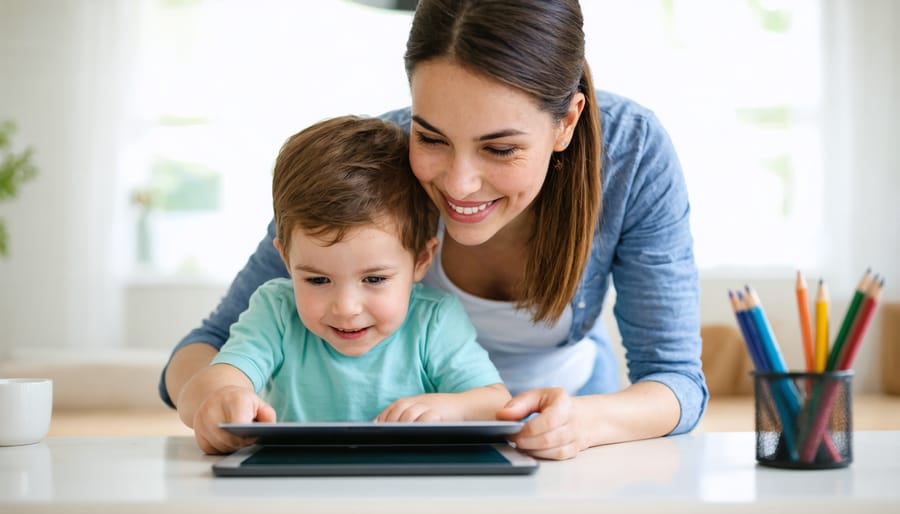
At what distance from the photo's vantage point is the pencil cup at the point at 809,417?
32.2 inches

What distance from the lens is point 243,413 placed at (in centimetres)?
96

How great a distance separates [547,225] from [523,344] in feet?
0.84

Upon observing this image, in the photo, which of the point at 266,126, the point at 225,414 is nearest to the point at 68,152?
the point at 266,126

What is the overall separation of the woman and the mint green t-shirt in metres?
0.11

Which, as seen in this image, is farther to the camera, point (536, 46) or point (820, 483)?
point (536, 46)

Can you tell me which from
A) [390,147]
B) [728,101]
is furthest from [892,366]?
[390,147]

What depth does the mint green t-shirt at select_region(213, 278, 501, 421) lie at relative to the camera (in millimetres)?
1197

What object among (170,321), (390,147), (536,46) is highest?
(536,46)

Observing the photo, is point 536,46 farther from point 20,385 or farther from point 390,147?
point 20,385

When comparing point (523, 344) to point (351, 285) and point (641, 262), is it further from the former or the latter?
point (351, 285)

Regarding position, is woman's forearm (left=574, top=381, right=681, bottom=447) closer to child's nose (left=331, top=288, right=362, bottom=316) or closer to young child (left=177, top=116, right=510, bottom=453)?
young child (left=177, top=116, right=510, bottom=453)

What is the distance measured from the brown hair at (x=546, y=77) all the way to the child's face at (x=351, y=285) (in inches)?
8.9

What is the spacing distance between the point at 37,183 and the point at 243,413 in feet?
13.0

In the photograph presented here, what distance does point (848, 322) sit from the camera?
32.4 inches
